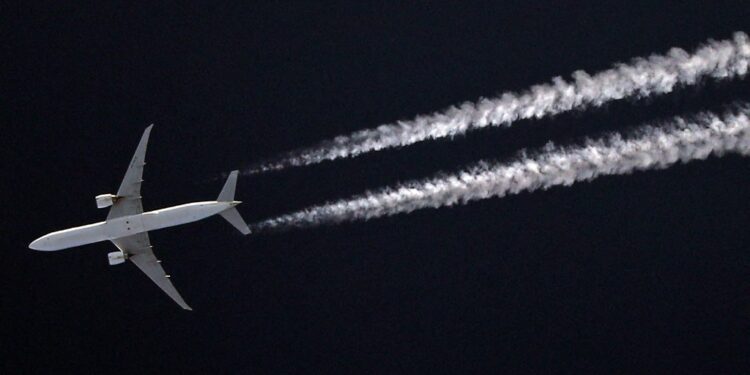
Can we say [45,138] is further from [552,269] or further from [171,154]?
[552,269]

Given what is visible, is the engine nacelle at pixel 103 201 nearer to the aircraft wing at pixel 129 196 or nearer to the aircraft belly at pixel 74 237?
the aircraft wing at pixel 129 196

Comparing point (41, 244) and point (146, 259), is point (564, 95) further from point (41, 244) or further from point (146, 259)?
point (41, 244)

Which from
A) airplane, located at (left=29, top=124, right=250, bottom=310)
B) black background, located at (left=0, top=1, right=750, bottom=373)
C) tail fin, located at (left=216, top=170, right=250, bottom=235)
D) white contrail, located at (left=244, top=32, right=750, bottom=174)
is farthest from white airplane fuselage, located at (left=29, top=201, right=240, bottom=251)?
white contrail, located at (left=244, top=32, right=750, bottom=174)

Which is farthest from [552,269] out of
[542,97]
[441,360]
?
[542,97]

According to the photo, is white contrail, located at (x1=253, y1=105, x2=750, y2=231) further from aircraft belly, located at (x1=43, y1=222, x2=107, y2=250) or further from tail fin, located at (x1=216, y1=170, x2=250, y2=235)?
aircraft belly, located at (x1=43, y1=222, x2=107, y2=250)

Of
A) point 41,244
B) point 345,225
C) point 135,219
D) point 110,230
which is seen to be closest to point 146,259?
point 110,230

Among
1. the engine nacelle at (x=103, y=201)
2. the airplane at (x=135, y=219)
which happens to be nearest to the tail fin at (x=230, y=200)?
the airplane at (x=135, y=219)

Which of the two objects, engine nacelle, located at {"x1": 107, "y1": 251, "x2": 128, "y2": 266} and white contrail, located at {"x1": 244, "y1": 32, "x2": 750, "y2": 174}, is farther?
engine nacelle, located at {"x1": 107, "y1": 251, "x2": 128, "y2": 266}
